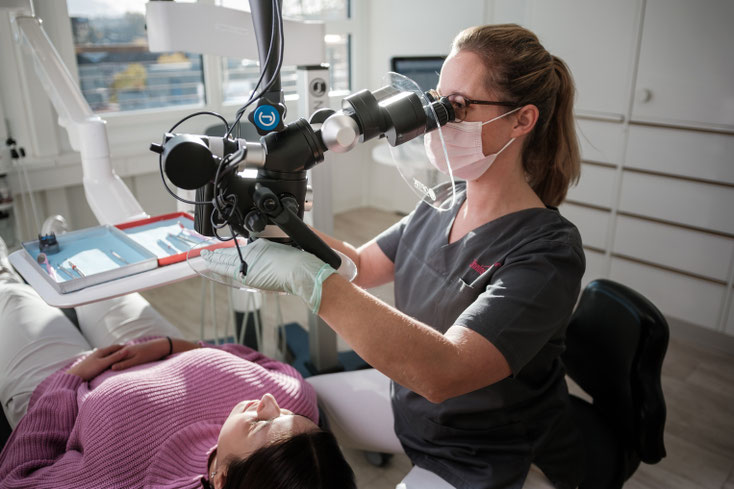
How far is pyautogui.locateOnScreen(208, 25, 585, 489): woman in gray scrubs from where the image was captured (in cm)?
84

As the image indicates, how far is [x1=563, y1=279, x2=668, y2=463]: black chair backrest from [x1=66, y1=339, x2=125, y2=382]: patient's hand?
3.65 ft

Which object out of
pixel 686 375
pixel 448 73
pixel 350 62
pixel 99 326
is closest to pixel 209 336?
pixel 99 326

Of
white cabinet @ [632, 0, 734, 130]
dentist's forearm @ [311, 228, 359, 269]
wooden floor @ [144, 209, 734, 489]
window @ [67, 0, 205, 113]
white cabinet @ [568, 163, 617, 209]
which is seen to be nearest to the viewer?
dentist's forearm @ [311, 228, 359, 269]

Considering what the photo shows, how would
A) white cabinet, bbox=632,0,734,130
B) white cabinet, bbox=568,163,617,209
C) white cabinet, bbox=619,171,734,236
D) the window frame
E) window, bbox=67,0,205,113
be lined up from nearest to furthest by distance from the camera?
white cabinet, bbox=632,0,734,130
white cabinet, bbox=619,171,734,236
the window frame
white cabinet, bbox=568,163,617,209
window, bbox=67,0,205,113

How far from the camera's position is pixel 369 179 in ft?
14.0

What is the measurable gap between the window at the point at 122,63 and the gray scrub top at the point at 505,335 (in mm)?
2261

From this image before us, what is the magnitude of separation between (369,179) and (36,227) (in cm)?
229

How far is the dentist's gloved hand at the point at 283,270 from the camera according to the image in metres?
0.77

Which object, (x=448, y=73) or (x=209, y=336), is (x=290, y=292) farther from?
(x=209, y=336)

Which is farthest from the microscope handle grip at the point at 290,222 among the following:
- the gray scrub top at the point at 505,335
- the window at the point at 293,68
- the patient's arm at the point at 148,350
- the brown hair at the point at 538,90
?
the window at the point at 293,68

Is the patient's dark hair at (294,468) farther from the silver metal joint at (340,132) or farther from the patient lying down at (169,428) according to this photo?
the silver metal joint at (340,132)

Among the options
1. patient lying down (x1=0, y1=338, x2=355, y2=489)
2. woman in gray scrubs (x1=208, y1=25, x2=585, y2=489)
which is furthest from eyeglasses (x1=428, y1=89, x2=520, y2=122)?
patient lying down (x1=0, y1=338, x2=355, y2=489)

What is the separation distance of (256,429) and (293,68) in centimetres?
290

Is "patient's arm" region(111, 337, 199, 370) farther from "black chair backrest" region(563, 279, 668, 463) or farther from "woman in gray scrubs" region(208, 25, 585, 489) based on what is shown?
"black chair backrest" region(563, 279, 668, 463)
